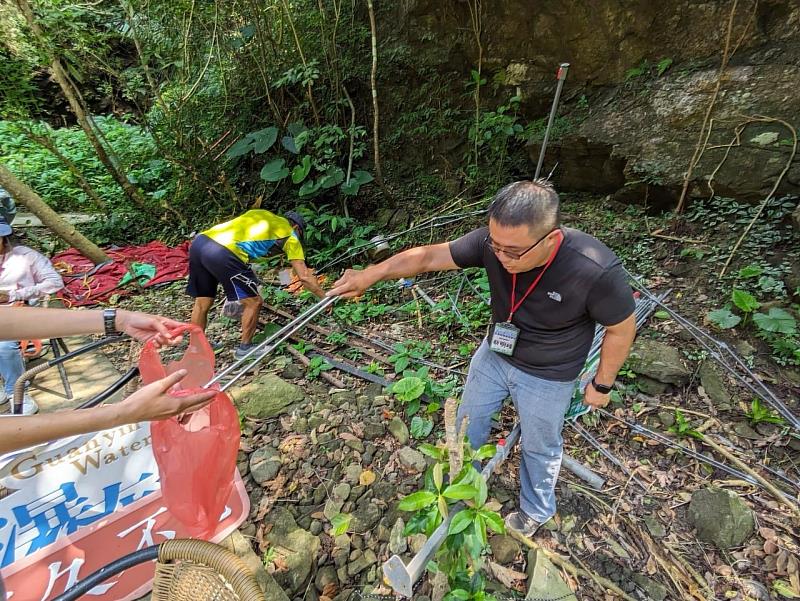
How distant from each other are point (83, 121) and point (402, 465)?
7.40m

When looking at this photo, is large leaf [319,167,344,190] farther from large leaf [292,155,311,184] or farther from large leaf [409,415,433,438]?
large leaf [409,415,433,438]

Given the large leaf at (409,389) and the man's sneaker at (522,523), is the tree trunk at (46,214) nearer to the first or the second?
the large leaf at (409,389)

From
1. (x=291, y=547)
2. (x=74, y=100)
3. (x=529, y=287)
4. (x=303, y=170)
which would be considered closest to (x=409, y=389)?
(x=291, y=547)

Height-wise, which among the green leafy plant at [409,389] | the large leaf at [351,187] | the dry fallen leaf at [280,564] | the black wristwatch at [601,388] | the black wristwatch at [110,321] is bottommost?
the green leafy plant at [409,389]

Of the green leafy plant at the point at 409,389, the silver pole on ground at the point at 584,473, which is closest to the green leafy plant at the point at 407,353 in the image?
the green leafy plant at the point at 409,389

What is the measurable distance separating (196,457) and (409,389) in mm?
1659

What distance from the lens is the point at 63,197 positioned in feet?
26.5

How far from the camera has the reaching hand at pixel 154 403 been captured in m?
1.31

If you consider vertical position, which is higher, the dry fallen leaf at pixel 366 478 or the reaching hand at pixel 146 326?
the reaching hand at pixel 146 326

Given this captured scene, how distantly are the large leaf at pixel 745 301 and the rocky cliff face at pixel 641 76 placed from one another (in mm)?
1676

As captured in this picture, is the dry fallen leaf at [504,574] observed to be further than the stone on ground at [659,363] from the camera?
No

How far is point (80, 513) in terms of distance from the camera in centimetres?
158

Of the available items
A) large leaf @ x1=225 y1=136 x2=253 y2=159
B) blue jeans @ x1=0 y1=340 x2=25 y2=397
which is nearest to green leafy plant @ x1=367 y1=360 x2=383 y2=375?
blue jeans @ x1=0 y1=340 x2=25 y2=397

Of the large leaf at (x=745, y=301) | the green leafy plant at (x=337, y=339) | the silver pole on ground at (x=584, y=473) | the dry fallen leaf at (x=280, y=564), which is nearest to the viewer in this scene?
the dry fallen leaf at (x=280, y=564)
